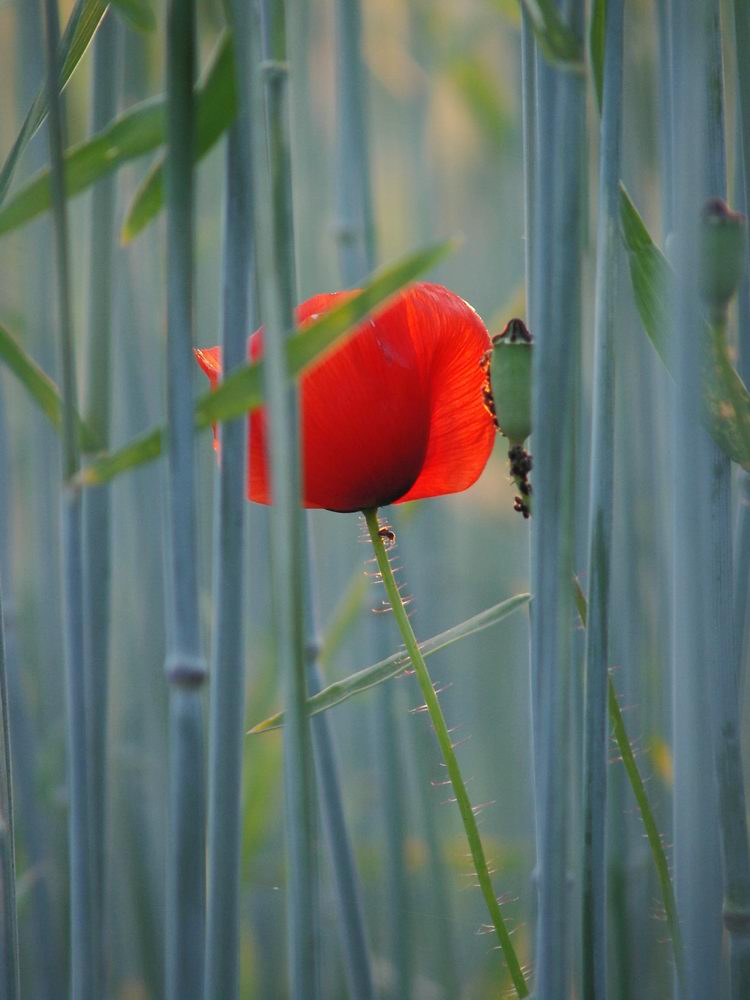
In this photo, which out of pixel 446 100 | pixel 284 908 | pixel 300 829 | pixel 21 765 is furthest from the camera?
pixel 446 100

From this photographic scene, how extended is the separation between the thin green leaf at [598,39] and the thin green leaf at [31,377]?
21cm

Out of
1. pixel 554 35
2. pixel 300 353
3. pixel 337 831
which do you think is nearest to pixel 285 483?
pixel 300 353

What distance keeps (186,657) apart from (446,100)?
3.64ft

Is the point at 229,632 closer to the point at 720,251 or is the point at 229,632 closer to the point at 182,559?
the point at 182,559

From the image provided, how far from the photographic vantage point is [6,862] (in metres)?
0.38

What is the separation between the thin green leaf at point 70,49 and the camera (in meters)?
0.32

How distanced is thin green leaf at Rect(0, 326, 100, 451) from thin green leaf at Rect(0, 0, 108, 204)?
52 mm

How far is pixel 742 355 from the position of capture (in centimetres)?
40

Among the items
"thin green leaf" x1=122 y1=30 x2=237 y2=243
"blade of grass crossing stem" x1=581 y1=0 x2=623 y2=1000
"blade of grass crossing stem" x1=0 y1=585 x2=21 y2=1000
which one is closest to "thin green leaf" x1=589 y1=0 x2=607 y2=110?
"blade of grass crossing stem" x1=581 y1=0 x2=623 y2=1000

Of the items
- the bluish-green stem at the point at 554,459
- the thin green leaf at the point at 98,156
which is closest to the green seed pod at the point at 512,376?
the bluish-green stem at the point at 554,459

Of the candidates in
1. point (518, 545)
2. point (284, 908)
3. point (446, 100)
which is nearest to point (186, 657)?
point (284, 908)

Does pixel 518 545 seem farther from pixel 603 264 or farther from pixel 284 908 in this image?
pixel 603 264

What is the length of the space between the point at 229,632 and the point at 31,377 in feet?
0.37

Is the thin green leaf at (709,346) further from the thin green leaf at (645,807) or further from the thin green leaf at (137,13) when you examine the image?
the thin green leaf at (137,13)
